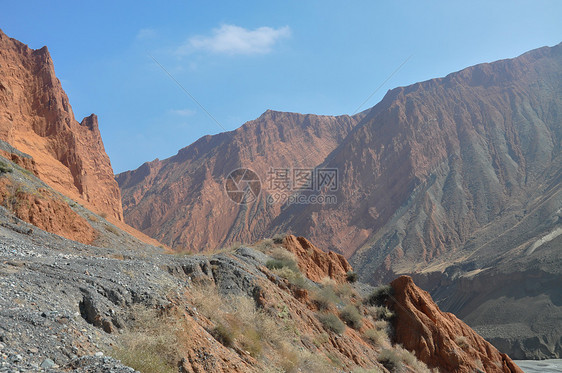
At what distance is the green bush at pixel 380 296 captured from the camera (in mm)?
21422

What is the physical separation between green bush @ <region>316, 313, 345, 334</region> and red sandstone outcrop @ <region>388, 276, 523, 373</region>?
15.6 feet

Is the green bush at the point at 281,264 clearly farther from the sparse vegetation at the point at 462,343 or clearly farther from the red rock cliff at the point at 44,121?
the red rock cliff at the point at 44,121

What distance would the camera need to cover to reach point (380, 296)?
21.8 metres

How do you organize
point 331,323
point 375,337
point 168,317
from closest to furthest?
1. point 168,317
2. point 331,323
3. point 375,337

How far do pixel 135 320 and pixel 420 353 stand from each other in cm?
1451

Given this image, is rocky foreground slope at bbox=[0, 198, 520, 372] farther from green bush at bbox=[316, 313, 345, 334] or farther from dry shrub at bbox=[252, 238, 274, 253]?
dry shrub at bbox=[252, 238, 274, 253]

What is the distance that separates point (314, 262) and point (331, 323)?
720 centimetres

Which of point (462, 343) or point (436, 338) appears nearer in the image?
point (436, 338)

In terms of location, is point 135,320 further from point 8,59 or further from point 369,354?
point 8,59

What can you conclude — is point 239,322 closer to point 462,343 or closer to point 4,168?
point 462,343

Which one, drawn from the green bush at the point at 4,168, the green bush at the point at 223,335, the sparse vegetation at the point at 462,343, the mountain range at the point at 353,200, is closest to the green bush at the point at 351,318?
the mountain range at the point at 353,200

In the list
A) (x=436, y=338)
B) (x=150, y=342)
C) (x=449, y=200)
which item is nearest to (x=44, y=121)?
(x=436, y=338)
